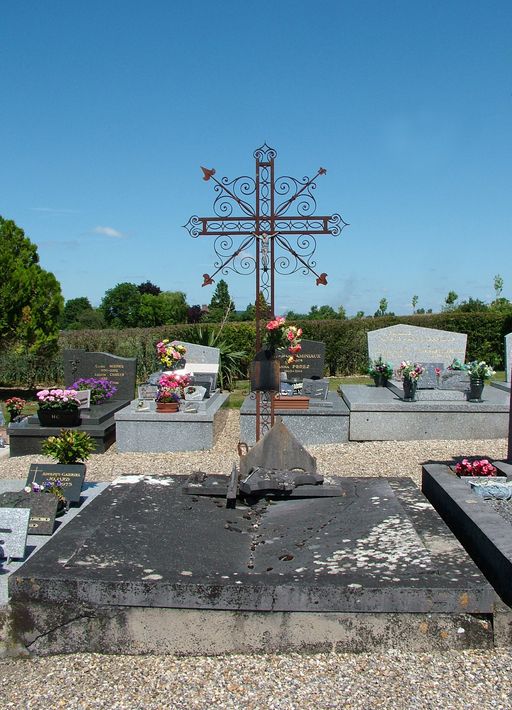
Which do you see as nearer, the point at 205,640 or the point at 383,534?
the point at 205,640

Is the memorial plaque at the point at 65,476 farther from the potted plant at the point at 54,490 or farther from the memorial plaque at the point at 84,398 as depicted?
the memorial plaque at the point at 84,398

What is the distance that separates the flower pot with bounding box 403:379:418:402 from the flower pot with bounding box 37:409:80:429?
16.8 ft

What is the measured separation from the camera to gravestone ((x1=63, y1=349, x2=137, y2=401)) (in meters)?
11.8

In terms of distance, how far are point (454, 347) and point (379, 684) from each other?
10466mm

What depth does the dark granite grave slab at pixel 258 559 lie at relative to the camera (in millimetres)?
3686

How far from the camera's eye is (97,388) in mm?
11102

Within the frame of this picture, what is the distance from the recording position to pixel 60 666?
12.0 feet

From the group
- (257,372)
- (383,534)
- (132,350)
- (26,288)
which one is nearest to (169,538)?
(383,534)

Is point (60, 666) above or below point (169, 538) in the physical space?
below

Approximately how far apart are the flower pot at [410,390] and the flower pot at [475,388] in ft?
2.83

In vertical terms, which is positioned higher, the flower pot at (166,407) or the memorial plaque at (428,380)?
the memorial plaque at (428,380)

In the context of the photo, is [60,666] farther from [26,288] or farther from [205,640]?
[26,288]

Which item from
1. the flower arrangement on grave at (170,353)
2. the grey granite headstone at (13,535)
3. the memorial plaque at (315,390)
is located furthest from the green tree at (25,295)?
the grey granite headstone at (13,535)

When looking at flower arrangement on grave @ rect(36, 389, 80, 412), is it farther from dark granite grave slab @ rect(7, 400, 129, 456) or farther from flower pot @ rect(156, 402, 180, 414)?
flower pot @ rect(156, 402, 180, 414)
